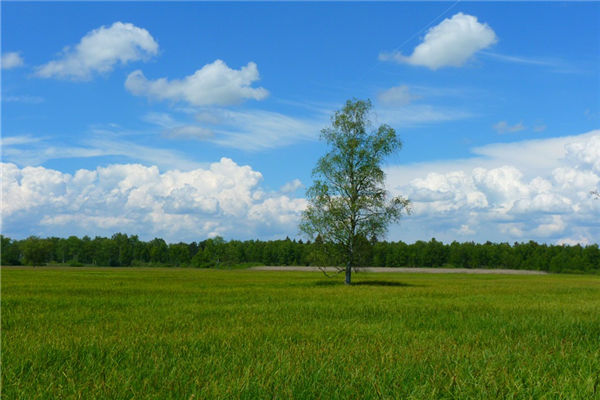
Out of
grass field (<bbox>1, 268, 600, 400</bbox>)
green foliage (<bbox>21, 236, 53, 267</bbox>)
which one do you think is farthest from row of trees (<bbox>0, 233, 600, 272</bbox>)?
grass field (<bbox>1, 268, 600, 400</bbox>)

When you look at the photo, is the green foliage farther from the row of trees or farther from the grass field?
the grass field

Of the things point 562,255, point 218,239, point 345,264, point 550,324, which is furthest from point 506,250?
point 550,324

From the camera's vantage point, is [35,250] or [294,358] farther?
[35,250]

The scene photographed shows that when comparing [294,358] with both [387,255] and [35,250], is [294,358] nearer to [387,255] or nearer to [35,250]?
[35,250]

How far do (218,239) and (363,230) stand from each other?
156m

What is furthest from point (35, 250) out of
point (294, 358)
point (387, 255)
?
point (294, 358)

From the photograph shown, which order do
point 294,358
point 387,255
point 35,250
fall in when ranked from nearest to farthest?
point 294,358 → point 35,250 → point 387,255

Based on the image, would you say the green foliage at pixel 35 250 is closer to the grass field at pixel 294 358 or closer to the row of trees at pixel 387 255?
the row of trees at pixel 387 255

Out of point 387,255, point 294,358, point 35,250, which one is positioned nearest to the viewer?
point 294,358

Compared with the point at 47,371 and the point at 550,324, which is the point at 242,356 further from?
the point at 550,324

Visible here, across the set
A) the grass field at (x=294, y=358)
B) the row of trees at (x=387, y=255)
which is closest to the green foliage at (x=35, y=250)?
the row of trees at (x=387, y=255)

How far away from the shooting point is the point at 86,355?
752 centimetres

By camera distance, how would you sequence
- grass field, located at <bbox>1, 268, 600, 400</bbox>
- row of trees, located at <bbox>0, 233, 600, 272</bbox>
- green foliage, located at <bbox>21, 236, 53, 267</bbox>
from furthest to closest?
row of trees, located at <bbox>0, 233, 600, 272</bbox> < green foliage, located at <bbox>21, 236, 53, 267</bbox> < grass field, located at <bbox>1, 268, 600, 400</bbox>

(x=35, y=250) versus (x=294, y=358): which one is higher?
(x=294, y=358)
